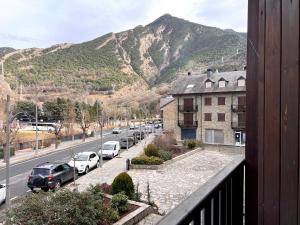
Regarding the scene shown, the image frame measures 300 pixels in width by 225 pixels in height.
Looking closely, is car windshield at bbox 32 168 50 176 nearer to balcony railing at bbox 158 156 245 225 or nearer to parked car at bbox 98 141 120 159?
parked car at bbox 98 141 120 159

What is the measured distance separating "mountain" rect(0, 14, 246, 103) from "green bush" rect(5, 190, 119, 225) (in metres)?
73.7

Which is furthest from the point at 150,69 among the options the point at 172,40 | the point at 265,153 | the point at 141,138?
the point at 265,153

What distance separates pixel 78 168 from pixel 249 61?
18954 mm

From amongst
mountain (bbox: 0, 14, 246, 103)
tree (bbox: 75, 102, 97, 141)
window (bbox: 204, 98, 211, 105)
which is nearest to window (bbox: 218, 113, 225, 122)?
window (bbox: 204, 98, 211, 105)

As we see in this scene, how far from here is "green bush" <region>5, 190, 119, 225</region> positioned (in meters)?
8.30

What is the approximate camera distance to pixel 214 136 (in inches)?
1417

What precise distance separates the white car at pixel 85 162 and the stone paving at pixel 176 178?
299 cm

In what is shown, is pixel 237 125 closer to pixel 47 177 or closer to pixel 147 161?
pixel 147 161

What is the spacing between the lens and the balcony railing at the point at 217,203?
53.1 inches

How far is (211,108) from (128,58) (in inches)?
3136

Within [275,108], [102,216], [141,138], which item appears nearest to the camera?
[275,108]

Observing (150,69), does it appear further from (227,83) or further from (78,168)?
(78,168)

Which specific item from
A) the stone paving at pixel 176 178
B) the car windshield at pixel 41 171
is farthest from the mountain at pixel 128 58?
the car windshield at pixel 41 171

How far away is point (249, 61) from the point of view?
236cm
